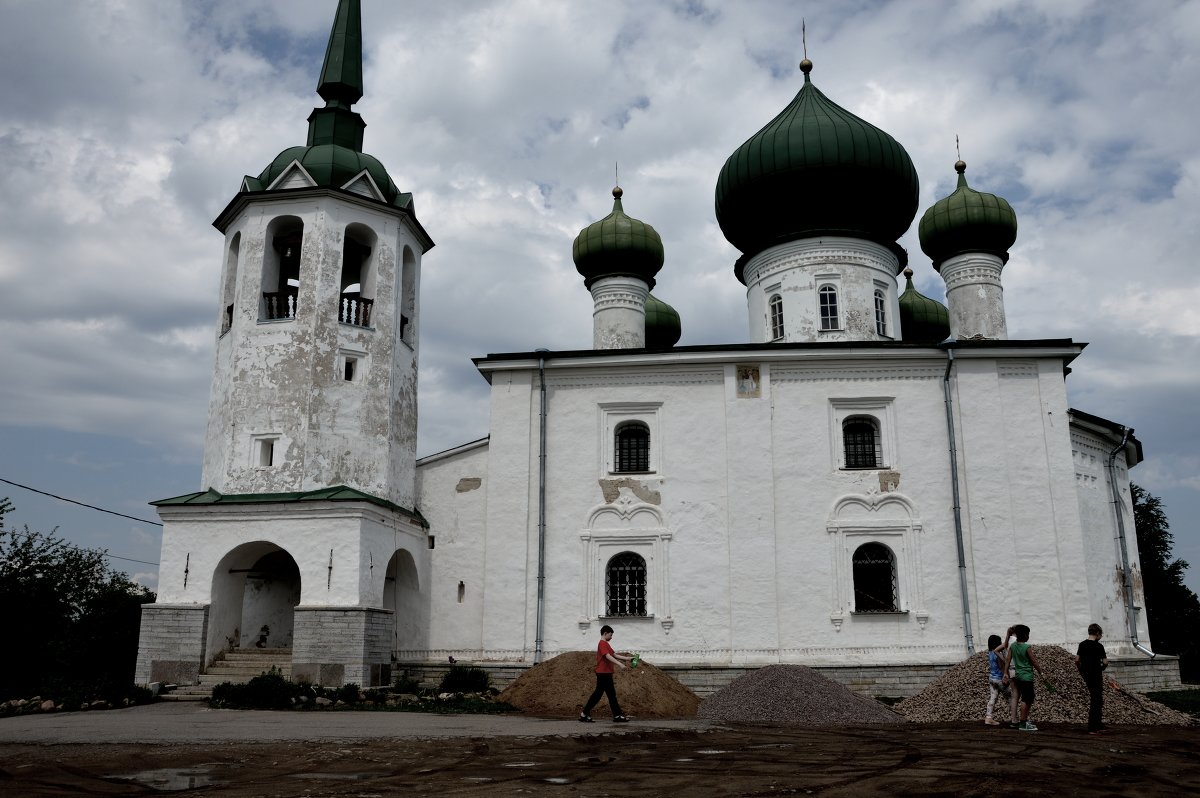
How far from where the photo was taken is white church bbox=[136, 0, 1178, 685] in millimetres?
16469

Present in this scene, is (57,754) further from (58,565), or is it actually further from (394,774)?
(58,565)

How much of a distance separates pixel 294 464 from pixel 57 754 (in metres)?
8.98

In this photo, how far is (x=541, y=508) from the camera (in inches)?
696

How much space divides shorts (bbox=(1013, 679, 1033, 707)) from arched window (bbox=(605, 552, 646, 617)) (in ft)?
24.5

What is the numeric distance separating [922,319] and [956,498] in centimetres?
920

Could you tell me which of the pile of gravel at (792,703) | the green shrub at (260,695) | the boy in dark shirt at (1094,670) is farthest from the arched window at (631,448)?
the boy in dark shirt at (1094,670)

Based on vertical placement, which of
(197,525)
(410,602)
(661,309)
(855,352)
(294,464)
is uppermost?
(661,309)

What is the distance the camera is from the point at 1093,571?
17.9 meters

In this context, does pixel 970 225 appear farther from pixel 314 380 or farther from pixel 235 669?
pixel 235 669

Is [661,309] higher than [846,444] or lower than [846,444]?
higher

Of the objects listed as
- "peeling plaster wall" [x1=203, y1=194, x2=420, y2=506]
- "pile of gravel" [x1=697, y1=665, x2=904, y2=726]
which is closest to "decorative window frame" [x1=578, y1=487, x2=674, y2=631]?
"pile of gravel" [x1=697, y1=665, x2=904, y2=726]

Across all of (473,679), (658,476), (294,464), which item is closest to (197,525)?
(294,464)

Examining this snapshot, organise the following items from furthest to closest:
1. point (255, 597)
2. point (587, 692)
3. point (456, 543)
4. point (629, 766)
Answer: point (456, 543) < point (255, 597) < point (587, 692) < point (629, 766)

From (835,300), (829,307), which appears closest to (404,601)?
(829,307)
